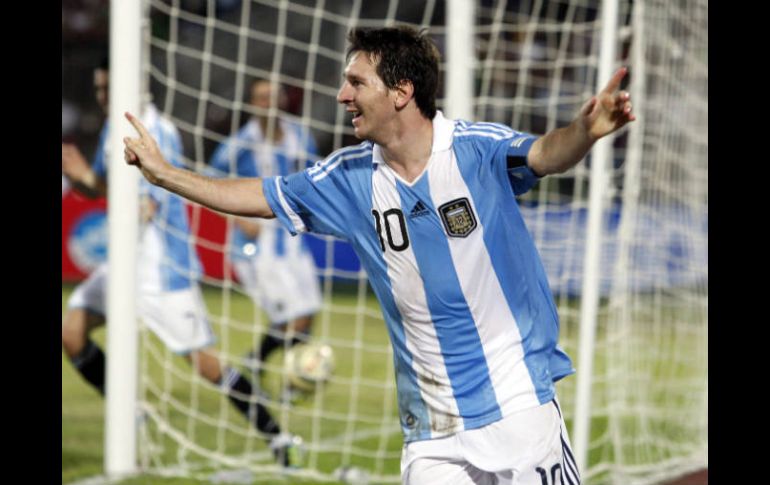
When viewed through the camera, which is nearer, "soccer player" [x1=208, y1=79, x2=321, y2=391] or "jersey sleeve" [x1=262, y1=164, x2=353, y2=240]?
"jersey sleeve" [x1=262, y1=164, x2=353, y2=240]

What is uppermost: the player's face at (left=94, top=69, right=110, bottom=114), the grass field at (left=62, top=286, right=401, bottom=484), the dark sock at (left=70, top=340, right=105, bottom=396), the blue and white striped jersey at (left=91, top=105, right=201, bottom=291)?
the player's face at (left=94, top=69, right=110, bottom=114)

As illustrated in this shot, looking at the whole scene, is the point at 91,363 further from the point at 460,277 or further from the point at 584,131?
the point at 584,131

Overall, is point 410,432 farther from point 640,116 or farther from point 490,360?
point 640,116

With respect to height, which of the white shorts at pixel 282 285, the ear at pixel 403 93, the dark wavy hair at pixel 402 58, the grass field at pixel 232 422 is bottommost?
the grass field at pixel 232 422

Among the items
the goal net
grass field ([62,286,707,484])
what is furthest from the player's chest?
grass field ([62,286,707,484])

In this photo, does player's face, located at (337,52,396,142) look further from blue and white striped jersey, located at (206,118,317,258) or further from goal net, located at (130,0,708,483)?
blue and white striped jersey, located at (206,118,317,258)

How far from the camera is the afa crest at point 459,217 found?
396 centimetres

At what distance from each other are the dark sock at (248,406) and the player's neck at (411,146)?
11.7 feet

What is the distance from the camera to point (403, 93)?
4031 millimetres

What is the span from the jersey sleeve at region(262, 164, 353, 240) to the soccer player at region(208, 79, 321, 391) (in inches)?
160

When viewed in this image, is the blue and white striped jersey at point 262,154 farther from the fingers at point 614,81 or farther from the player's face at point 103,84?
the fingers at point 614,81

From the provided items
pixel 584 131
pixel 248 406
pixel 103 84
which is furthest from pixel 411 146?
pixel 103 84

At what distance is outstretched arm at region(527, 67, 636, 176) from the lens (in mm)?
3520

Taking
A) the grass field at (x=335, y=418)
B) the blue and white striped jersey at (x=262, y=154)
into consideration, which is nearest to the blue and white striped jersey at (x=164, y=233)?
the grass field at (x=335, y=418)
